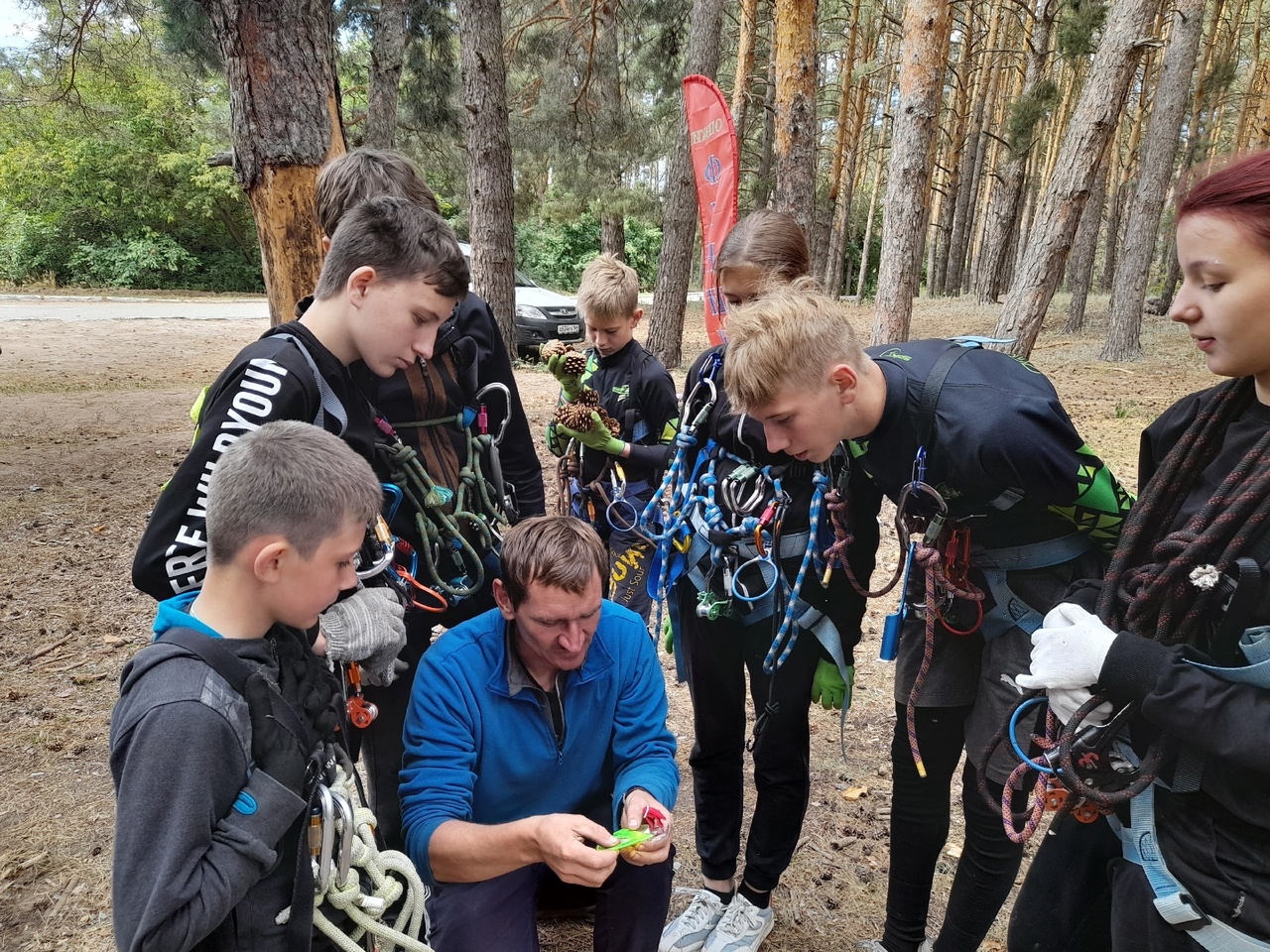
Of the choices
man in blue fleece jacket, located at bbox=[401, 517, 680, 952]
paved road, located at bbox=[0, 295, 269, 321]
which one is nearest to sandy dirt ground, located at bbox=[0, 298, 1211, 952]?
man in blue fleece jacket, located at bbox=[401, 517, 680, 952]

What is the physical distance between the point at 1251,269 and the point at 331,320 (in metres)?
1.78

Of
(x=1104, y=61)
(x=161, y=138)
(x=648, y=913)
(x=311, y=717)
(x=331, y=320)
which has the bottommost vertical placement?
(x=648, y=913)

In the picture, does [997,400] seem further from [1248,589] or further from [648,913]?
[648,913]

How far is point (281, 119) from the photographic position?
3.21 m

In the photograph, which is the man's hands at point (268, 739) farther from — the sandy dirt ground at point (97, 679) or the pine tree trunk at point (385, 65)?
the pine tree trunk at point (385, 65)

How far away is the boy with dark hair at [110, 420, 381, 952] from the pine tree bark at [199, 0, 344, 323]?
6.45ft

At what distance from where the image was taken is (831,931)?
263 centimetres

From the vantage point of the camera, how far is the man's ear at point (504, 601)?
2061 millimetres

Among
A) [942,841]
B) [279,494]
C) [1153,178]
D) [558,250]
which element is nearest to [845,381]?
[279,494]

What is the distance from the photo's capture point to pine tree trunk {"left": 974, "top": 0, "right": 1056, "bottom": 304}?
15.6m

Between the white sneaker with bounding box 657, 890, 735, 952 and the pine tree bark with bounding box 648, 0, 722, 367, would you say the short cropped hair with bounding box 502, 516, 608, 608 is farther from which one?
the pine tree bark with bounding box 648, 0, 722, 367

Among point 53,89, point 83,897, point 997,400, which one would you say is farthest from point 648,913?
point 53,89

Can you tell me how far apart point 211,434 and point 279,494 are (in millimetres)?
345

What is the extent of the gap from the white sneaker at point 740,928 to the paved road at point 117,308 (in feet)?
58.3
